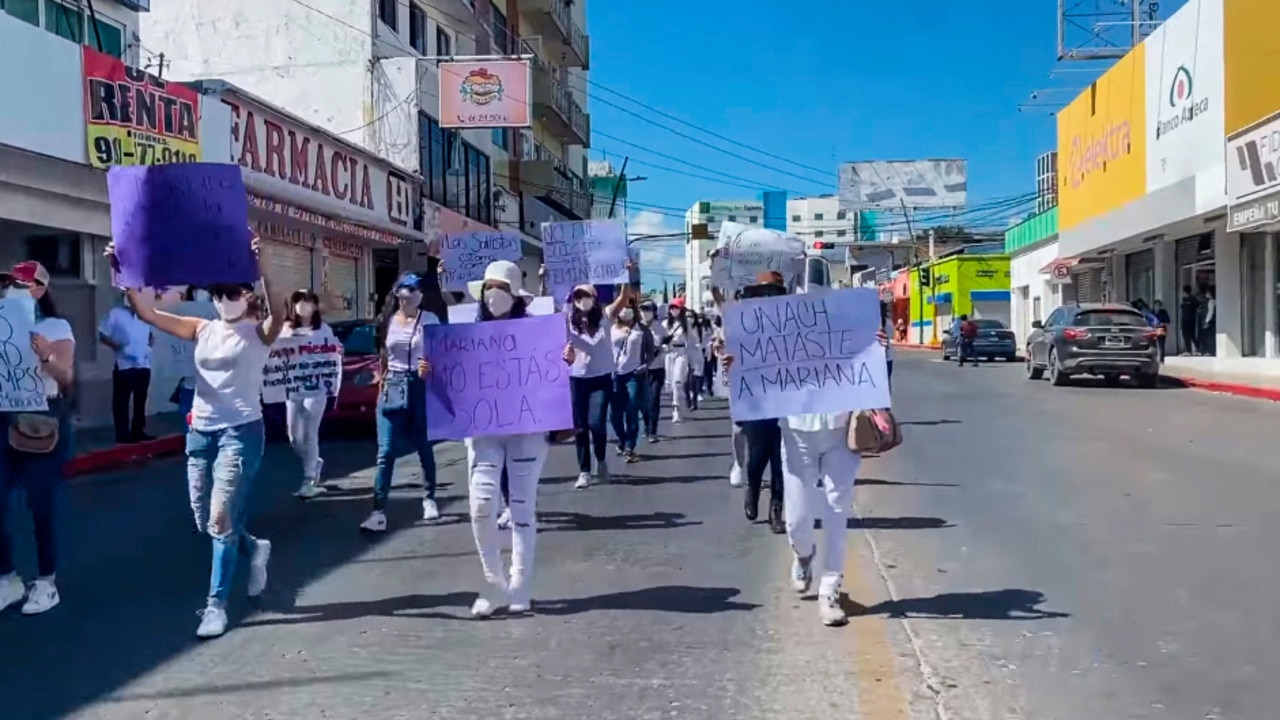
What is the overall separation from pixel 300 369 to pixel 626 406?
3.62 metres

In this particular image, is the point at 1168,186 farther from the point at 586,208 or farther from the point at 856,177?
the point at 856,177

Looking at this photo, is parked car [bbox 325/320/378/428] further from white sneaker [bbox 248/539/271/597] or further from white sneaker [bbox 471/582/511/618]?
white sneaker [bbox 471/582/511/618]

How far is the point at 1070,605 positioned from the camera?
631 centimetres

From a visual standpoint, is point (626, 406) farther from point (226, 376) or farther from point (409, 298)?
point (226, 376)

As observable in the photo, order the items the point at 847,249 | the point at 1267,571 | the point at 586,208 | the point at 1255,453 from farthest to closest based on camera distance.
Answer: the point at 847,249 → the point at 586,208 → the point at 1255,453 → the point at 1267,571

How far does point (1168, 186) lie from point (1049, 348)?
724cm

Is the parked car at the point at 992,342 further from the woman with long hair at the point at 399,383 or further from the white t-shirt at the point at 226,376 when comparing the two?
the white t-shirt at the point at 226,376

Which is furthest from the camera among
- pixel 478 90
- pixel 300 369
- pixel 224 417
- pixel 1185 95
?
pixel 1185 95

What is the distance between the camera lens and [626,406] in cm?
1272

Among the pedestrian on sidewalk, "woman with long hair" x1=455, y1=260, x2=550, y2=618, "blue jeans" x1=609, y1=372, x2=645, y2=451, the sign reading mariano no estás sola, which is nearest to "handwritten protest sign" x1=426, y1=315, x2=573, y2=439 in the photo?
"woman with long hair" x1=455, y1=260, x2=550, y2=618

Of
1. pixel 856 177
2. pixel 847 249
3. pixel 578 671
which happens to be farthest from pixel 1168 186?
pixel 847 249

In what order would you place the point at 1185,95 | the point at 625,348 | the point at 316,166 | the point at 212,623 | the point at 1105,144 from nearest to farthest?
the point at 212,623
the point at 625,348
the point at 316,166
the point at 1185,95
the point at 1105,144

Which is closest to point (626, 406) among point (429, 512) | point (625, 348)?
point (625, 348)

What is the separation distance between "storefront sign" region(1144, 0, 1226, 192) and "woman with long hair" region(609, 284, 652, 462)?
19269 mm
